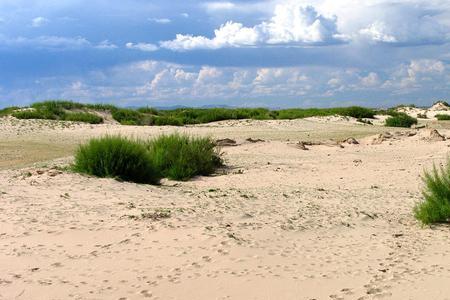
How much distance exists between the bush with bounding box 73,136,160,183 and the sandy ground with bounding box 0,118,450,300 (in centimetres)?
61

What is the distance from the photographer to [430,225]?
9.48 m

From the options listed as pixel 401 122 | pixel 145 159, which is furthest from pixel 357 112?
pixel 145 159

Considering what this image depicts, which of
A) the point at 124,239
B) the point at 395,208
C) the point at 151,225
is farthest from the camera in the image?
the point at 395,208

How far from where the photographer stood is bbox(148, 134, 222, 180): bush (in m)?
16.1

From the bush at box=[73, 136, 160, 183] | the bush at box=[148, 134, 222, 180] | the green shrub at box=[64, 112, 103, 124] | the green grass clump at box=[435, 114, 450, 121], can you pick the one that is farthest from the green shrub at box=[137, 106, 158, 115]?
the bush at box=[73, 136, 160, 183]

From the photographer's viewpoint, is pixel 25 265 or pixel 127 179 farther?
pixel 127 179

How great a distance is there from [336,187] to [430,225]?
506cm

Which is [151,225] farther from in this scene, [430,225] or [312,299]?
[430,225]

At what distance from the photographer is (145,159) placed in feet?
48.3

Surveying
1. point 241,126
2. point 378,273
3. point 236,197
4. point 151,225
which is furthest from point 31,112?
point 378,273

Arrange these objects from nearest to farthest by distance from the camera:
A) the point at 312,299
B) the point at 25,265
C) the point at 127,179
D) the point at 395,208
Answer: the point at 312,299 → the point at 25,265 → the point at 395,208 → the point at 127,179

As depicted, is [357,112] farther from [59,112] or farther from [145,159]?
[145,159]

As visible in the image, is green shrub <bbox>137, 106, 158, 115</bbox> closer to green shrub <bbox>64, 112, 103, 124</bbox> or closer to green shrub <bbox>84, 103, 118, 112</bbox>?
green shrub <bbox>84, 103, 118, 112</bbox>

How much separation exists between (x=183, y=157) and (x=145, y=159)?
197cm
